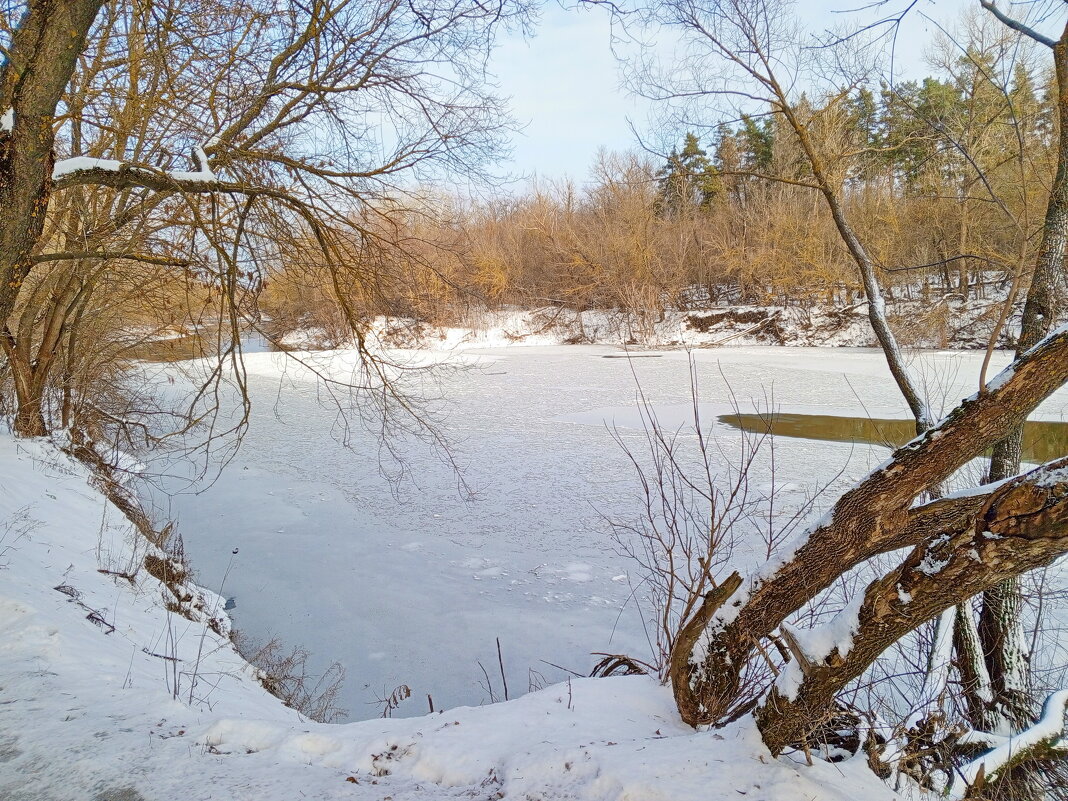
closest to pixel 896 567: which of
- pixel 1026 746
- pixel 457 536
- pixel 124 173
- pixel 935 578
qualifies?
pixel 935 578

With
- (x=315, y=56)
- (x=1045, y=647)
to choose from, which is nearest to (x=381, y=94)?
(x=315, y=56)

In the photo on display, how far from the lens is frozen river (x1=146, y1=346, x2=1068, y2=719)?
16.7 ft

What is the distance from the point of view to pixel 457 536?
23.8ft

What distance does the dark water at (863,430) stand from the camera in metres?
8.92

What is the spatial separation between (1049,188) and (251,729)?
5.07 meters

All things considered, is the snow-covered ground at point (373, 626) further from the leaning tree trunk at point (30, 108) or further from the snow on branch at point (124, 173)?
the snow on branch at point (124, 173)

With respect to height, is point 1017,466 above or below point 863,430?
above

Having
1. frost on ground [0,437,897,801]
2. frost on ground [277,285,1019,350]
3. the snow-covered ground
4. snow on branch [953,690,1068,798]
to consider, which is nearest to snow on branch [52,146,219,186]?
the snow-covered ground

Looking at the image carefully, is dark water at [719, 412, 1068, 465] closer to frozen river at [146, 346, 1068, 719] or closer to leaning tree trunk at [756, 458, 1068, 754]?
frozen river at [146, 346, 1068, 719]

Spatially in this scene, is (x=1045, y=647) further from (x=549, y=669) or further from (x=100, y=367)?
(x=100, y=367)

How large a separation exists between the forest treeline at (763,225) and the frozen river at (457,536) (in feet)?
5.82

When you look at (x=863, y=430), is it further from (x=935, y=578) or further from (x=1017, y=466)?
(x=935, y=578)

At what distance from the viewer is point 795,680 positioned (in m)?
2.05

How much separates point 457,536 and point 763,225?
26.5 metres
